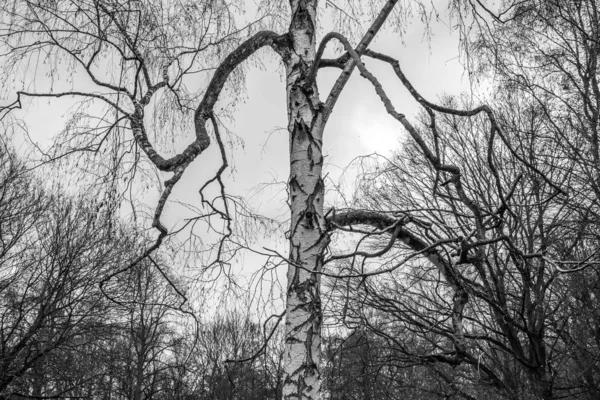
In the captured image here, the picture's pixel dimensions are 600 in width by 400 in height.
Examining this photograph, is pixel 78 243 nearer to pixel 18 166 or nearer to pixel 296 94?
pixel 18 166

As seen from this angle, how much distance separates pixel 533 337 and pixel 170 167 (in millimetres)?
5950

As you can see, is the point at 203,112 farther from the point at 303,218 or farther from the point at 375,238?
the point at 375,238

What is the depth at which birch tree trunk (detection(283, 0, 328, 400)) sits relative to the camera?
2541 millimetres

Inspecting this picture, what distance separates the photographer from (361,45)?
9.71 ft

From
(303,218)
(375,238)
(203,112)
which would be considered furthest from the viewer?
(375,238)

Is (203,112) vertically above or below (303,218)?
above

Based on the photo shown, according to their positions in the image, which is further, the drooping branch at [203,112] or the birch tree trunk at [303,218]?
the drooping branch at [203,112]

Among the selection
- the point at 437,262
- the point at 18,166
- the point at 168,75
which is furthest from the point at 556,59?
the point at 18,166

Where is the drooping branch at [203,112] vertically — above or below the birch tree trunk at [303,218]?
above

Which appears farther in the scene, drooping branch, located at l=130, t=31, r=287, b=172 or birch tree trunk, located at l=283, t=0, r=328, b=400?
drooping branch, located at l=130, t=31, r=287, b=172

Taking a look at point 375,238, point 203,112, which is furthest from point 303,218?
point 375,238

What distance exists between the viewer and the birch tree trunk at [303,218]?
2.54 meters

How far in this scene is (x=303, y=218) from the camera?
2.76 m

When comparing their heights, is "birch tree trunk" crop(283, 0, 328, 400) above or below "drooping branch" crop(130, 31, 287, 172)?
below
